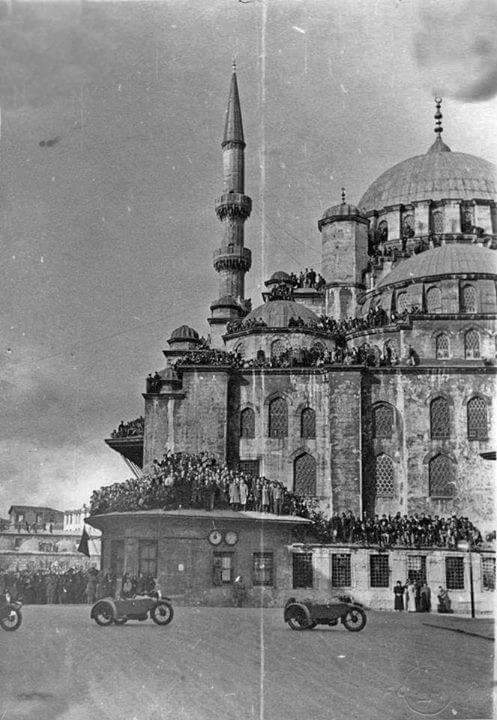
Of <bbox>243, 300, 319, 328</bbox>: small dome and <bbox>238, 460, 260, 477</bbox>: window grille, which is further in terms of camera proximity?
<bbox>243, 300, 319, 328</bbox>: small dome

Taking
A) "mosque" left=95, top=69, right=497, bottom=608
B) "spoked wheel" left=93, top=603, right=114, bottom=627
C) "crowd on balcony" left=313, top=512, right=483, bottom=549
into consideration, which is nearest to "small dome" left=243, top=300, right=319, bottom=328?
"mosque" left=95, top=69, right=497, bottom=608

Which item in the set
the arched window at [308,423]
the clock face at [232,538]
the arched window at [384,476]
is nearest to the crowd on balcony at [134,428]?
the arched window at [308,423]

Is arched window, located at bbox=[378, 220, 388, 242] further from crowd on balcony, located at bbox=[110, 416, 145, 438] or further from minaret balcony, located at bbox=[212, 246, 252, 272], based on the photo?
crowd on balcony, located at bbox=[110, 416, 145, 438]

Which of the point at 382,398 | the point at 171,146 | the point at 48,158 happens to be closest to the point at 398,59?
the point at 171,146

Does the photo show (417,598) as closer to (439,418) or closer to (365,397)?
(439,418)

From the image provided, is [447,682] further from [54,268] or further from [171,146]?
[171,146]

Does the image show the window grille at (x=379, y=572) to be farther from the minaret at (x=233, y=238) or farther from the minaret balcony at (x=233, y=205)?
the minaret balcony at (x=233, y=205)

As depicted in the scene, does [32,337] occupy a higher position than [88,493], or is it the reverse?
[32,337]

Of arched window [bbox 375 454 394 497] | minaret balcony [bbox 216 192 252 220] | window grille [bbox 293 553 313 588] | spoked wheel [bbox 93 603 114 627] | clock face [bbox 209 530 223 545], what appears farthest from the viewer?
minaret balcony [bbox 216 192 252 220]
